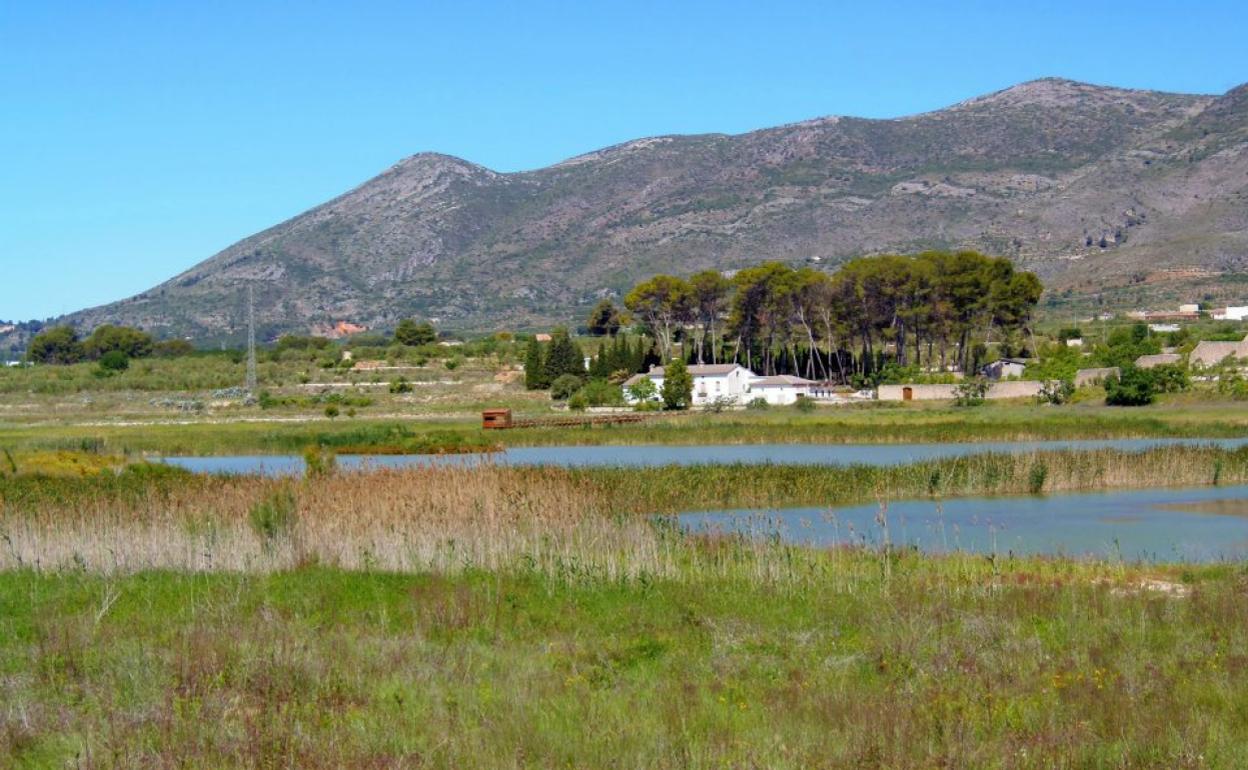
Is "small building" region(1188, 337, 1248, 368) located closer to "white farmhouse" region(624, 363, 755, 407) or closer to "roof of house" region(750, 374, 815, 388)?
"roof of house" region(750, 374, 815, 388)

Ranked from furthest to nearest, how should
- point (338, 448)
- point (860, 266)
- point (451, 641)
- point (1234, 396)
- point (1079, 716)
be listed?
point (860, 266) < point (1234, 396) < point (338, 448) < point (451, 641) < point (1079, 716)

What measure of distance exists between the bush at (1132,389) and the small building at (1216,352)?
417 inches

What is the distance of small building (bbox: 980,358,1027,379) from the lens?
7920 centimetres

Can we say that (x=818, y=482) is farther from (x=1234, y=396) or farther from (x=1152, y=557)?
(x=1234, y=396)

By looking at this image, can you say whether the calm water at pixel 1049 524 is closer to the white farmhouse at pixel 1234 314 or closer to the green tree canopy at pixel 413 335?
the white farmhouse at pixel 1234 314

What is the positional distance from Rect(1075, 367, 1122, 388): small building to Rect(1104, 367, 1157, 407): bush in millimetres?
4380

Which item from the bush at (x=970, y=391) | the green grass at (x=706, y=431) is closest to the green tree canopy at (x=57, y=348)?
the green grass at (x=706, y=431)

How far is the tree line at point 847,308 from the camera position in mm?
84562

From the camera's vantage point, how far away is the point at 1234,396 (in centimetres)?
6034

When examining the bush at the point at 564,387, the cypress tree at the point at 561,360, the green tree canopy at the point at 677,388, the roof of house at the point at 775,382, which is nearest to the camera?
the green tree canopy at the point at 677,388

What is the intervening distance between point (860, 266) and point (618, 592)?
73.7m

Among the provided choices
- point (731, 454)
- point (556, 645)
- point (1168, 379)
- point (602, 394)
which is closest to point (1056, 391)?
point (1168, 379)

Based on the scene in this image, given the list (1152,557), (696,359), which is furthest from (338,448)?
(696,359)

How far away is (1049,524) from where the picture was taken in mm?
25078
